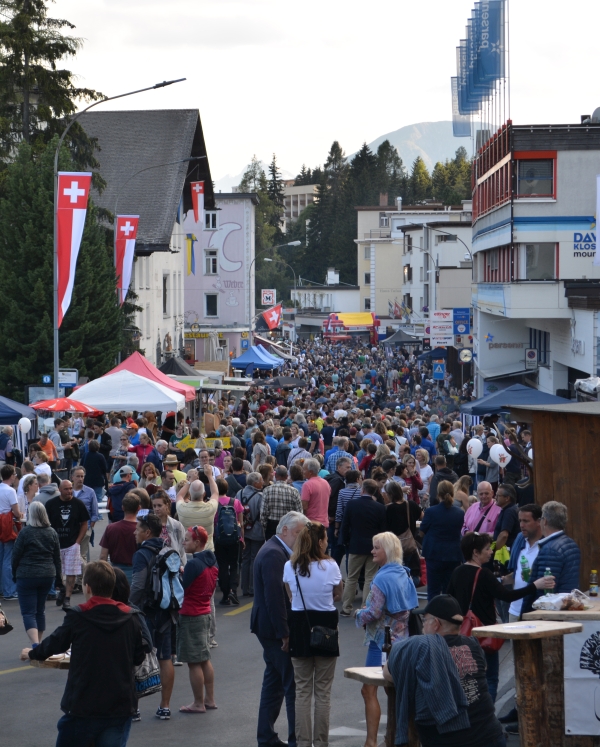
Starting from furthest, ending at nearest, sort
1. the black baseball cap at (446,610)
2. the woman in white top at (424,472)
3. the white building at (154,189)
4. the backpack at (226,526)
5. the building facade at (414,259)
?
the building facade at (414,259) → the white building at (154,189) → the woman in white top at (424,472) → the backpack at (226,526) → the black baseball cap at (446,610)

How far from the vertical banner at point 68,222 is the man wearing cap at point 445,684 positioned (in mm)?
19070

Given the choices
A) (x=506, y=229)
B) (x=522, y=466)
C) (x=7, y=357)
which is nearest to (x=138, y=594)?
(x=522, y=466)

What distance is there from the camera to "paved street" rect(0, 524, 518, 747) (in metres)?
8.27

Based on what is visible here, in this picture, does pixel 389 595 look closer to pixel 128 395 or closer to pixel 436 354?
pixel 128 395

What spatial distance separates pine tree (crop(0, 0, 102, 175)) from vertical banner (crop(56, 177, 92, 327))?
1002 cm

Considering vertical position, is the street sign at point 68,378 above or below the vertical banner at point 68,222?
below

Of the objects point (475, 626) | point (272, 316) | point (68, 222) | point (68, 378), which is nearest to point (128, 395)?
point (68, 378)

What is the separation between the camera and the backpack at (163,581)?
28.0ft

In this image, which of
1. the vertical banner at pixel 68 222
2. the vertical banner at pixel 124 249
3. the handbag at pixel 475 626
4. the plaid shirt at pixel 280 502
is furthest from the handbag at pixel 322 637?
the vertical banner at pixel 124 249

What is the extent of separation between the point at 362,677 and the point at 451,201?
131 m

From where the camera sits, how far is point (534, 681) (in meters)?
6.79

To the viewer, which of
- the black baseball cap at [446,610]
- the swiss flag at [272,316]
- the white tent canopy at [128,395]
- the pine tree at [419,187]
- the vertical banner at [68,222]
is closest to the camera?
the black baseball cap at [446,610]

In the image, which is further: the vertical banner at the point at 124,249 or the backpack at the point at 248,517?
the vertical banner at the point at 124,249

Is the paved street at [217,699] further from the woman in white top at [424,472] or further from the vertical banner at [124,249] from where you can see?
the vertical banner at [124,249]
